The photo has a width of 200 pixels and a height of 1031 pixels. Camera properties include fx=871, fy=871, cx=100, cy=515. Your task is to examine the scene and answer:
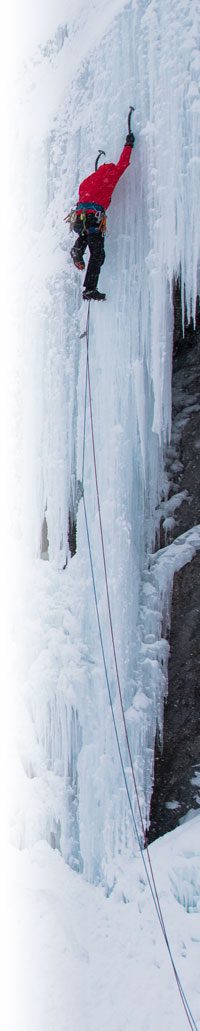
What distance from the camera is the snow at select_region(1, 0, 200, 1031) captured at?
3156 millimetres

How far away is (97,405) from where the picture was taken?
11.3ft

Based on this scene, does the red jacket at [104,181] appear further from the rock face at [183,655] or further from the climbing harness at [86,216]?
the rock face at [183,655]

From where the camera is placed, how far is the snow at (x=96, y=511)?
3156 millimetres

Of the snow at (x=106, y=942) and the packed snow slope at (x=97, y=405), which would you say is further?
the packed snow slope at (x=97, y=405)

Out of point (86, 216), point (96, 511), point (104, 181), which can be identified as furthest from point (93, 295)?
point (96, 511)

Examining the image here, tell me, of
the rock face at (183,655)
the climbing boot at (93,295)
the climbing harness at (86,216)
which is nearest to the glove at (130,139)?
the climbing harness at (86,216)

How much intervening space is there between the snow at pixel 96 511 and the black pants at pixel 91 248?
0.12 meters

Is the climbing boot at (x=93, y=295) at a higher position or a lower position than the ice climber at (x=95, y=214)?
lower

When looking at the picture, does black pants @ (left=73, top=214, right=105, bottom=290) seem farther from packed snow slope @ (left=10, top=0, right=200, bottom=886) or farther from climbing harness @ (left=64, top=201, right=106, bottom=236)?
packed snow slope @ (left=10, top=0, right=200, bottom=886)

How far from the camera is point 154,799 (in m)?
3.27

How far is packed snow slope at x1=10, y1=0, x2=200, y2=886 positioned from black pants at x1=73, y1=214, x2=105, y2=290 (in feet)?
0.40

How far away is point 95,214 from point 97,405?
2.36ft

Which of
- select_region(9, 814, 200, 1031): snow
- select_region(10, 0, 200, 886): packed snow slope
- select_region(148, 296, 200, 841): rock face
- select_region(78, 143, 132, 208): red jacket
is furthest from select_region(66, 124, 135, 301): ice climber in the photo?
select_region(9, 814, 200, 1031): snow

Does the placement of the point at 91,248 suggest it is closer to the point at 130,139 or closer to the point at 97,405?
the point at 130,139
